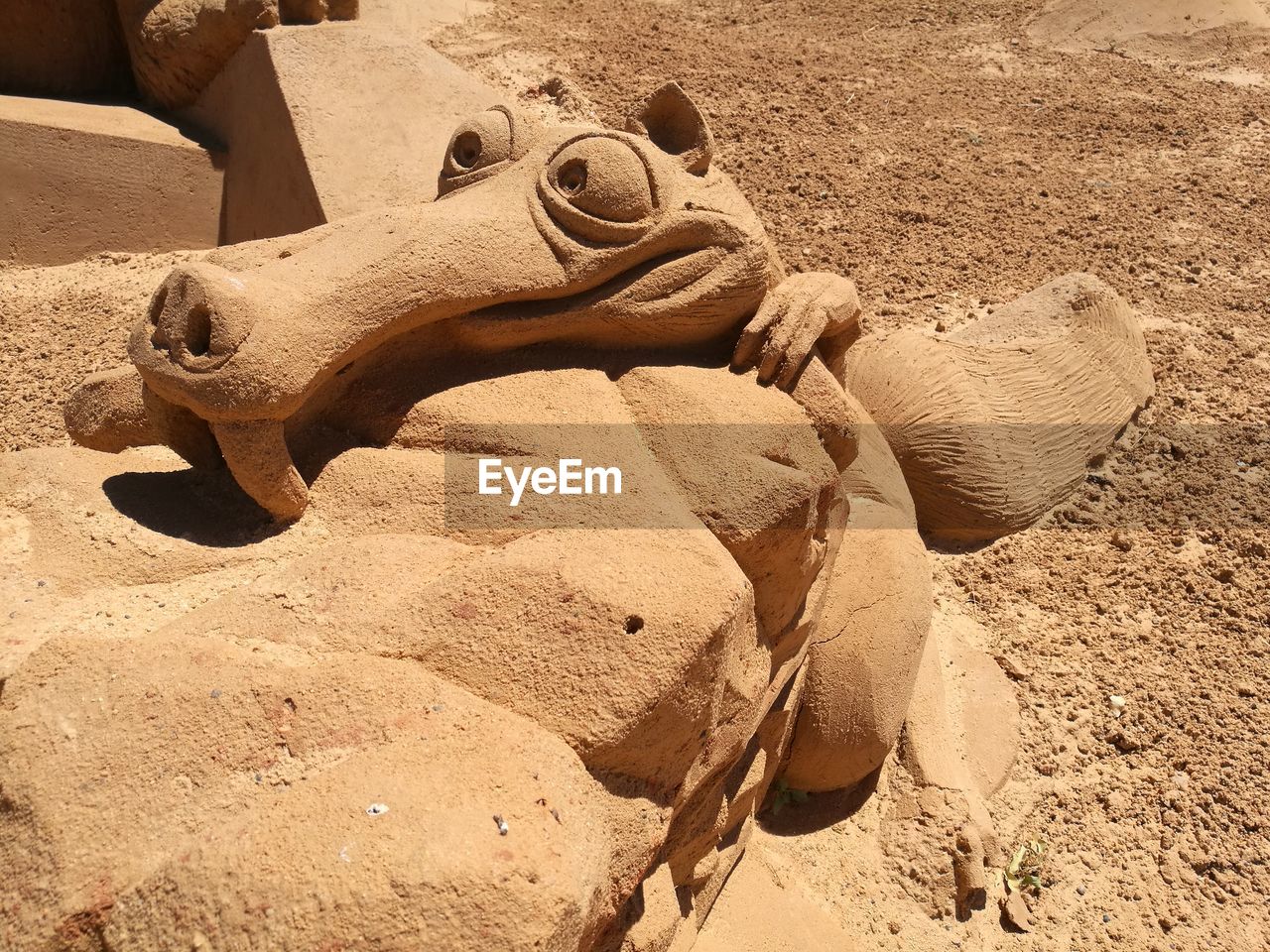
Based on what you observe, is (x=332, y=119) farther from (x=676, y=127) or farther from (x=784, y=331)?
(x=784, y=331)

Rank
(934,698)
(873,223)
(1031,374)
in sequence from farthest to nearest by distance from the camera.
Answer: (873,223) → (1031,374) → (934,698)

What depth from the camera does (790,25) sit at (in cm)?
663

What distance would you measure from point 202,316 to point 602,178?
0.73m

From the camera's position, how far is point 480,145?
1999mm

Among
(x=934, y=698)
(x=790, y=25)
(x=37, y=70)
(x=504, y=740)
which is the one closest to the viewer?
(x=504, y=740)

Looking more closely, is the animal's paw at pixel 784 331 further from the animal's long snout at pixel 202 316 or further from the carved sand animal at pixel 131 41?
the carved sand animal at pixel 131 41

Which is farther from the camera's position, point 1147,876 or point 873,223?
point 873,223

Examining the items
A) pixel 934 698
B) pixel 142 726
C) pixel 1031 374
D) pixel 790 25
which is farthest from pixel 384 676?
pixel 790 25

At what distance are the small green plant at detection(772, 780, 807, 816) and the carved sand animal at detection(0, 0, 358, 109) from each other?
2.93m

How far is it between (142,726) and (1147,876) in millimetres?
2319

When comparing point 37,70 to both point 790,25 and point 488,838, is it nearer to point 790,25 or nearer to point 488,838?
point 488,838

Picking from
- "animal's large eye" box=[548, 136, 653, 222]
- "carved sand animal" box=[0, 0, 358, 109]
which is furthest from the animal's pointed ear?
"carved sand animal" box=[0, 0, 358, 109]

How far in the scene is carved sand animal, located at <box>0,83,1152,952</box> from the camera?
129cm

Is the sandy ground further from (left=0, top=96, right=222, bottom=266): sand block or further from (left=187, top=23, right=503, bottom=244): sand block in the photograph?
(left=187, top=23, right=503, bottom=244): sand block
